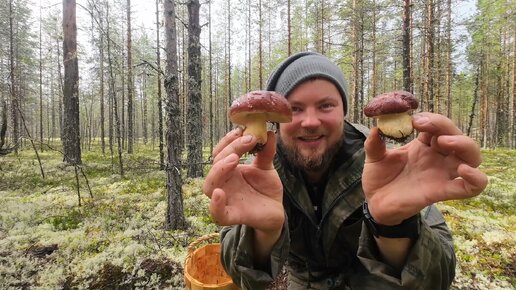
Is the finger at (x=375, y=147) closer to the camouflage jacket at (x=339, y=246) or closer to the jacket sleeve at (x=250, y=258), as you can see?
the camouflage jacket at (x=339, y=246)

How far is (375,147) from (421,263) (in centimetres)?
86

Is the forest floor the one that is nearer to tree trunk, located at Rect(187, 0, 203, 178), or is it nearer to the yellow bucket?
the yellow bucket

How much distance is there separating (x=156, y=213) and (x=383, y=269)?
238 inches

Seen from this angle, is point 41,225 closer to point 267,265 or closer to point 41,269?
point 41,269

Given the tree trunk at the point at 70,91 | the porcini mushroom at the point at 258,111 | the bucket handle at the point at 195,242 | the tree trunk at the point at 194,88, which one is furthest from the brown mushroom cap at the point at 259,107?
the tree trunk at the point at 70,91

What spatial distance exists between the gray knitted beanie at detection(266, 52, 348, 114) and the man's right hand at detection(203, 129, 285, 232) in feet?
2.89

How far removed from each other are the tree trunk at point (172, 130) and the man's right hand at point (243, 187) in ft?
11.8

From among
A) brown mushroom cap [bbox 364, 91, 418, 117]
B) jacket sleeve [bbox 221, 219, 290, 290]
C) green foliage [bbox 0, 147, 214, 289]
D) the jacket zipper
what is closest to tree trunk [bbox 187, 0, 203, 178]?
green foliage [bbox 0, 147, 214, 289]

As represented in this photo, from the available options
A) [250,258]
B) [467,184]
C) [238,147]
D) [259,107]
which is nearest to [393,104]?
[467,184]

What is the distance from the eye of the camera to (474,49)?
81.9 ft

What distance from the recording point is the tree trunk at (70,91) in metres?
12.1

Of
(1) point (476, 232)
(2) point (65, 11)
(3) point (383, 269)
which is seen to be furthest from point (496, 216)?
(2) point (65, 11)

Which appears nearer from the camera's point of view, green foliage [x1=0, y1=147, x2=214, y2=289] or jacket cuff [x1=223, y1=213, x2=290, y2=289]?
jacket cuff [x1=223, y1=213, x2=290, y2=289]

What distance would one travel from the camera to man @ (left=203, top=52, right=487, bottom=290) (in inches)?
58.4
